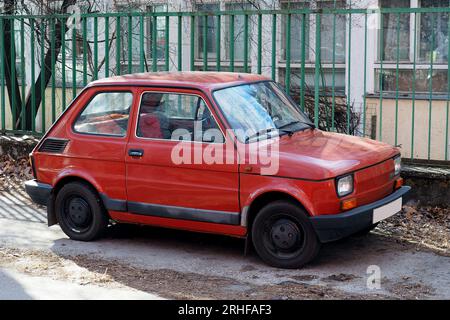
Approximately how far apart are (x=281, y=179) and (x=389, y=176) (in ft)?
3.97

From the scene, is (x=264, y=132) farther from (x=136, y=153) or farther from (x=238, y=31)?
(x=238, y=31)

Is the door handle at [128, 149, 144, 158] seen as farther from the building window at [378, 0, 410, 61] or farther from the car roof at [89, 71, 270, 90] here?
the building window at [378, 0, 410, 61]

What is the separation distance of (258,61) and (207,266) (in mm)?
3722

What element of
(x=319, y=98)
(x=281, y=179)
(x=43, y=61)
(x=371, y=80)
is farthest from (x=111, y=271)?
(x=371, y=80)

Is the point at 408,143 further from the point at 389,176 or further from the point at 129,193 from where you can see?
the point at 129,193

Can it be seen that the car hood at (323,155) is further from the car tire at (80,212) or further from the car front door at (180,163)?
the car tire at (80,212)

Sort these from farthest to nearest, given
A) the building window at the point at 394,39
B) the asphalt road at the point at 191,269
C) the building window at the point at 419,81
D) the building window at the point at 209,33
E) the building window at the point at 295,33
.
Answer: the building window at the point at 209,33 → the building window at the point at 394,39 → the building window at the point at 295,33 → the building window at the point at 419,81 → the asphalt road at the point at 191,269

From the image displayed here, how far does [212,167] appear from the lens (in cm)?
815

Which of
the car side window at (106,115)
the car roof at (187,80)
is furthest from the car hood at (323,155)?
the car side window at (106,115)

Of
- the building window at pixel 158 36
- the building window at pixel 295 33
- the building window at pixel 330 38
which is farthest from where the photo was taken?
the building window at pixel 330 38

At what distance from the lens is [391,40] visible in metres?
14.8

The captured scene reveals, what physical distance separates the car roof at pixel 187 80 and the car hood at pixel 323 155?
2.54ft

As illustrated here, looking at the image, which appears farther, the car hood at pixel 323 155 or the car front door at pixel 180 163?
the car front door at pixel 180 163

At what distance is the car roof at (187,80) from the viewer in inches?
335
